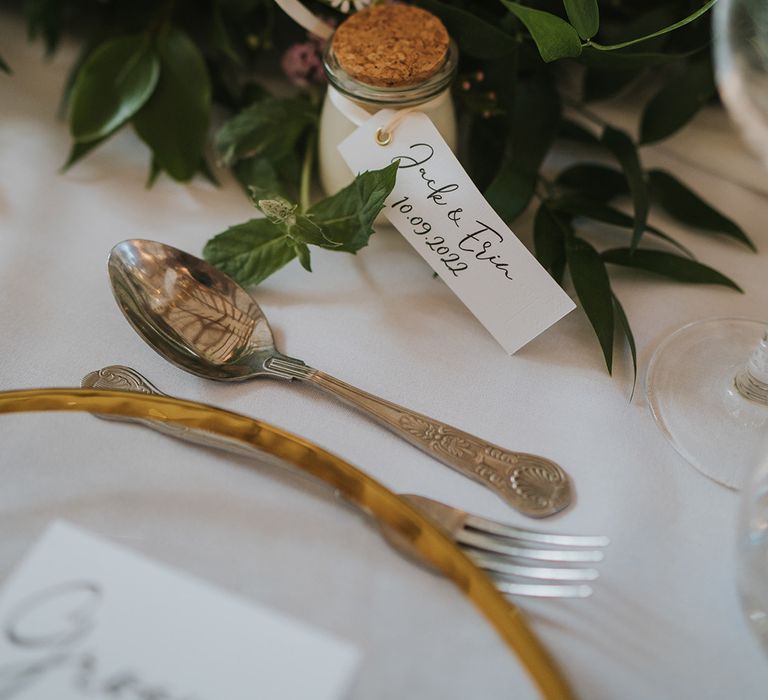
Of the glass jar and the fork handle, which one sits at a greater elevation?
the glass jar

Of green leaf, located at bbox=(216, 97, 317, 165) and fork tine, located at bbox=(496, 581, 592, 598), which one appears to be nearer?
fork tine, located at bbox=(496, 581, 592, 598)

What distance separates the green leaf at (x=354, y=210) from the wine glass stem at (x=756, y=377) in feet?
0.67

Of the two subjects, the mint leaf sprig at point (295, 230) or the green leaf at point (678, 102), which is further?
the green leaf at point (678, 102)

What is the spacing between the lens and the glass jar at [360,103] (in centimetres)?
40

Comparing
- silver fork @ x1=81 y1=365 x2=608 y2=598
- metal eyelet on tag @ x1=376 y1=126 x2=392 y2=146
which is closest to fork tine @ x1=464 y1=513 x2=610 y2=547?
silver fork @ x1=81 y1=365 x2=608 y2=598

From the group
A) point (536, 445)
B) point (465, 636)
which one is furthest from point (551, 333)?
point (465, 636)

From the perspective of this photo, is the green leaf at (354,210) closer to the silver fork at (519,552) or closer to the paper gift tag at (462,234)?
the paper gift tag at (462,234)

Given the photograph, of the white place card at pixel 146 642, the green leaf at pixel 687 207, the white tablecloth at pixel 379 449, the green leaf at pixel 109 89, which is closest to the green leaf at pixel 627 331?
the white tablecloth at pixel 379 449

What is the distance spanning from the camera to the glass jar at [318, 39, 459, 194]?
1.31 ft

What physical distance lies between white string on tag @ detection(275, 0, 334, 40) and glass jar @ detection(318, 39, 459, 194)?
0.03 m

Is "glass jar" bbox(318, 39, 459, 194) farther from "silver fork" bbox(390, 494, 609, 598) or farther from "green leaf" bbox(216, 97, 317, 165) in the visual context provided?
"silver fork" bbox(390, 494, 609, 598)

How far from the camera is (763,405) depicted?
389 millimetres

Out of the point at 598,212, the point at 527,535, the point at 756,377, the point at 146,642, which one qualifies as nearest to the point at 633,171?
the point at 598,212

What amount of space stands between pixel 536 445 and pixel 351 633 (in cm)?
14
